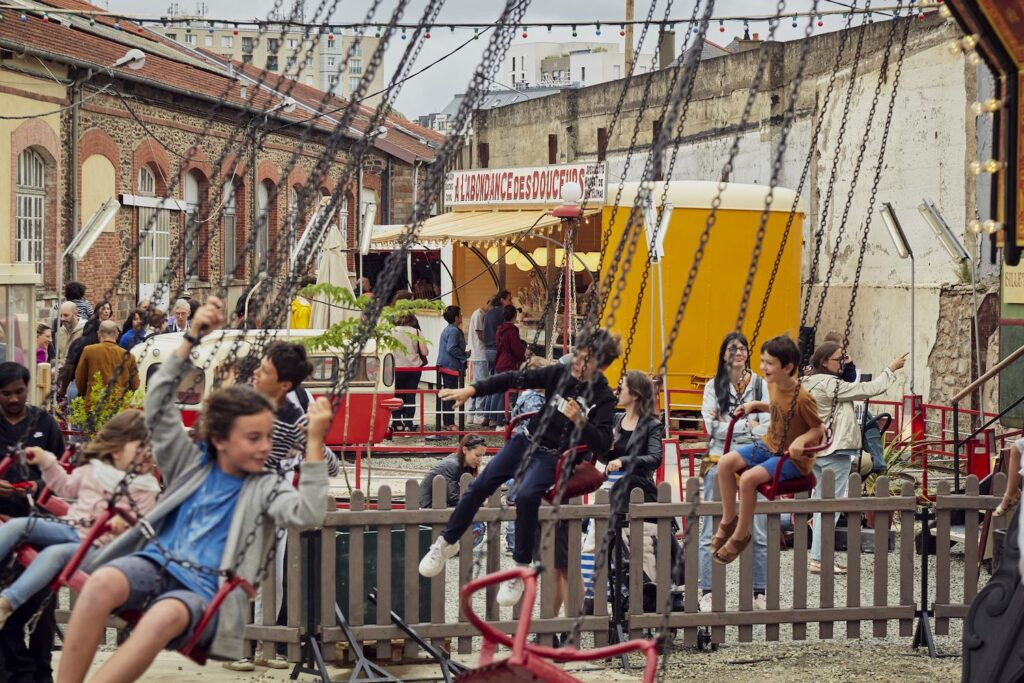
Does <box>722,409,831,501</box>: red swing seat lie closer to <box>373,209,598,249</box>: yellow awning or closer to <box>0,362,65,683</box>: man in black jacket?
<box>0,362,65,683</box>: man in black jacket

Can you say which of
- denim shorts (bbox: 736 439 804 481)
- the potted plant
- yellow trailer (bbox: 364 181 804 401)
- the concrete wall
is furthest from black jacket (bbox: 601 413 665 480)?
yellow trailer (bbox: 364 181 804 401)

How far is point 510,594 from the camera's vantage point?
8133 mm

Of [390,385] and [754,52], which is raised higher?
[754,52]

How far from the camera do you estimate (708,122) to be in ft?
87.5

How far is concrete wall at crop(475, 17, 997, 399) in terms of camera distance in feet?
61.5

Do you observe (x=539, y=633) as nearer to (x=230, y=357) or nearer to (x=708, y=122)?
(x=230, y=357)

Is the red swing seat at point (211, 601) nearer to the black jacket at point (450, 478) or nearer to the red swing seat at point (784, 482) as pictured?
the red swing seat at point (784, 482)

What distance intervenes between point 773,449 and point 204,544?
A: 3.43 metres

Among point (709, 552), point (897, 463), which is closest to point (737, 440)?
point (709, 552)

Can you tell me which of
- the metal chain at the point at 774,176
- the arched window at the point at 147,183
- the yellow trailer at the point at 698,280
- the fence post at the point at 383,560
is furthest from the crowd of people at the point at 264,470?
the arched window at the point at 147,183

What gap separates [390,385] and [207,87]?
15.1 m

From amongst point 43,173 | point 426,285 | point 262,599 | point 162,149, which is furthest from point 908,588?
point 162,149

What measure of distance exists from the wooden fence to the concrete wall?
22.1ft

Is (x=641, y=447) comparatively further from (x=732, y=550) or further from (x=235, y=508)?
(x=235, y=508)
